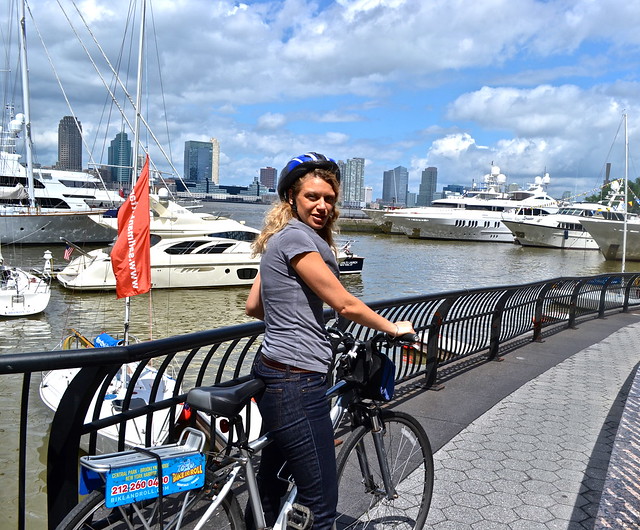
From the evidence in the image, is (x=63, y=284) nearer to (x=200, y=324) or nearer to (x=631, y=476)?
(x=200, y=324)

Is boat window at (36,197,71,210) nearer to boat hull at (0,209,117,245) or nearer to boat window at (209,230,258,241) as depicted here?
boat hull at (0,209,117,245)

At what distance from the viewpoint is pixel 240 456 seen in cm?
236

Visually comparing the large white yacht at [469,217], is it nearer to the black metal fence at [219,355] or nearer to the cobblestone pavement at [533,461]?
the black metal fence at [219,355]

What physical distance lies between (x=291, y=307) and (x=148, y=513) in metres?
0.92

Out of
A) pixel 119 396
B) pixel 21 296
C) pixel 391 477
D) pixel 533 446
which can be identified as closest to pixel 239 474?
pixel 391 477

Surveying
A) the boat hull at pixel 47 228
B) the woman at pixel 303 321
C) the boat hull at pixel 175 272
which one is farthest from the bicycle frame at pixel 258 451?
the boat hull at pixel 47 228

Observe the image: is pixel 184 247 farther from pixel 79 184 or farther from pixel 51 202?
pixel 79 184

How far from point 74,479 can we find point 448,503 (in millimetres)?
2417

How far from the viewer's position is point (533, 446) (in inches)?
202

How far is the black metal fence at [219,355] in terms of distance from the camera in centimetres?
259

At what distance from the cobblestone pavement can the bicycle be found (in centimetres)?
54

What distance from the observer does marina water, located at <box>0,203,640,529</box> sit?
30.5ft

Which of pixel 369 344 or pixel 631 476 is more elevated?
pixel 369 344

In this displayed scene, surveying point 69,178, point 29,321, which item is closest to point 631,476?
point 29,321
